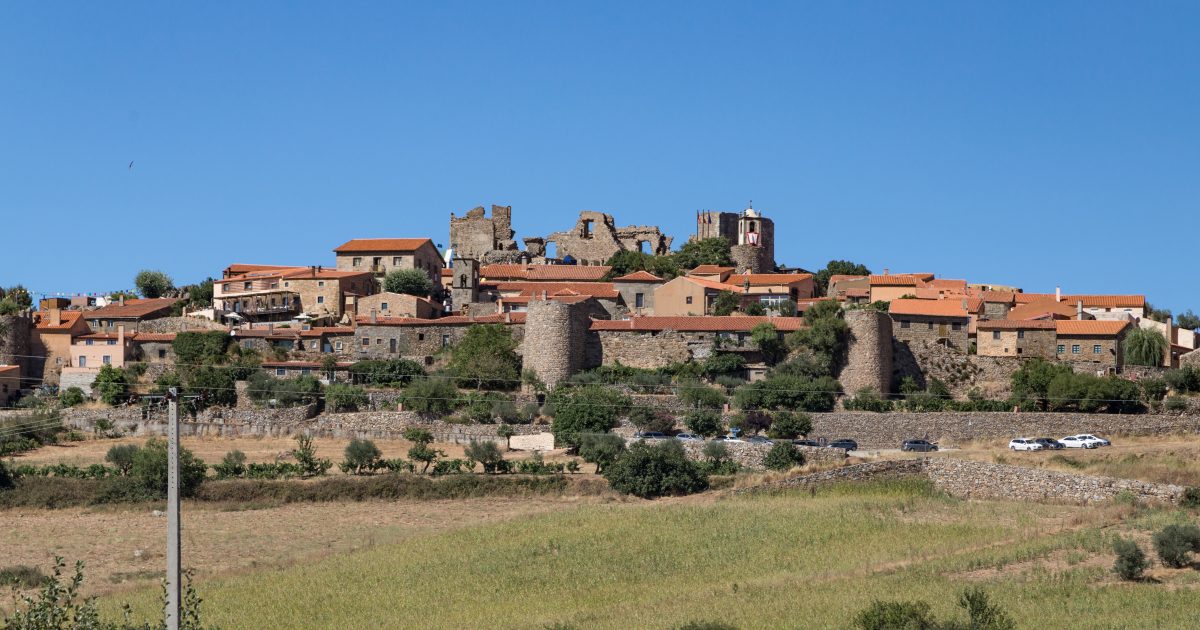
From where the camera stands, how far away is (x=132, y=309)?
70.1 meters

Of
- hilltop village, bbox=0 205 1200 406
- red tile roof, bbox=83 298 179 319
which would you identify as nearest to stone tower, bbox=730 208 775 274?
hilltop village, bbox=0 205 1200 406

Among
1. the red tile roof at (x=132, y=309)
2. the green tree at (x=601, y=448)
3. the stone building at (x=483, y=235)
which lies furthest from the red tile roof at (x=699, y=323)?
the stone building at (x=483, y=235)

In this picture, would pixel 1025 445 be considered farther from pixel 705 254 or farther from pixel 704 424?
pixel 705 254

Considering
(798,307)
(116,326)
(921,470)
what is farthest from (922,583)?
(116,326)

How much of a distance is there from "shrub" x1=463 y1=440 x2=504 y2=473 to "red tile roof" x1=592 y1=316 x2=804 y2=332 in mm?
11952

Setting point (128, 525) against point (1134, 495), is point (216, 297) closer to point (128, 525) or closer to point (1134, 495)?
→ point (128, 525)

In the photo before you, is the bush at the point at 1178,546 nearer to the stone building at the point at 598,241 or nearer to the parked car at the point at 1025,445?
the parked car at the point at 1025,445

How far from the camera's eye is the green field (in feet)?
96.9

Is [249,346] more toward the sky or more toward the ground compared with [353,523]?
more toward the sky

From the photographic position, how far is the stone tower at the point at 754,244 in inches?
3401

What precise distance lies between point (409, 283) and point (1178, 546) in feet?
150

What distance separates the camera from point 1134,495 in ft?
132

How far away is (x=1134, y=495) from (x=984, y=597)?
593 inches

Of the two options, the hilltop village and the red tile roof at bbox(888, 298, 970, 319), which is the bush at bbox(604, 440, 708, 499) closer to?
the hilltop village
